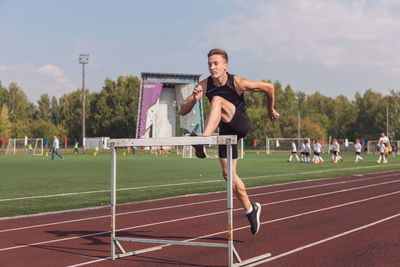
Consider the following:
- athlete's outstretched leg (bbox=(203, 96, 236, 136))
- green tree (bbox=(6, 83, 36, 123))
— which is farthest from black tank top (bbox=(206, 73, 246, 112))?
green tree (bbox=(6, 83, 36, 123))

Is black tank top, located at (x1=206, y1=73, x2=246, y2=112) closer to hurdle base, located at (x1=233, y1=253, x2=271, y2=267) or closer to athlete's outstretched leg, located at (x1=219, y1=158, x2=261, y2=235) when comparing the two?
athlete's outstretched leg, located at (x1=219, y1=158, x2=261, y2=235)

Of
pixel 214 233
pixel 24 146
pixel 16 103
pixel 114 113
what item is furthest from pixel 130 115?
pixel 214 233

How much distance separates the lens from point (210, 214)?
8.70m

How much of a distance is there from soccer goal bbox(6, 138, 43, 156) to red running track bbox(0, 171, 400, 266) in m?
51.6

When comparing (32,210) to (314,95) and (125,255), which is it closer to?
(125,255)

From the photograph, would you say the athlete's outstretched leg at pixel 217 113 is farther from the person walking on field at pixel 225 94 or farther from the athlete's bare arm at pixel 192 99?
the athlete's bare arm at pixel 192 99

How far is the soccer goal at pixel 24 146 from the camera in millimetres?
57938

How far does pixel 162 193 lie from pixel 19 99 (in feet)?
275

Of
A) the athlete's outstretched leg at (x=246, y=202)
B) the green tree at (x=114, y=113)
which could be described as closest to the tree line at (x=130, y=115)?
the green tree at (x=114, y=113)

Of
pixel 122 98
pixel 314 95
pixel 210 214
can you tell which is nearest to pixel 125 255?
pixel 210 214

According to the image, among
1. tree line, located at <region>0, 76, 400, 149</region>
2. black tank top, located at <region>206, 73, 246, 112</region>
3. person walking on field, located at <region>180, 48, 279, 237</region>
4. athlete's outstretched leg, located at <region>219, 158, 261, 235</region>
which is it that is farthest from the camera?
tree line, located at <region>0, 76, 400, 149</region>

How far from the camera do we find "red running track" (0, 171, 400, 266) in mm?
5242

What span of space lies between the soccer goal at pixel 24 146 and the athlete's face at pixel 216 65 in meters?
56.0

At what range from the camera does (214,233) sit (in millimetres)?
6773
